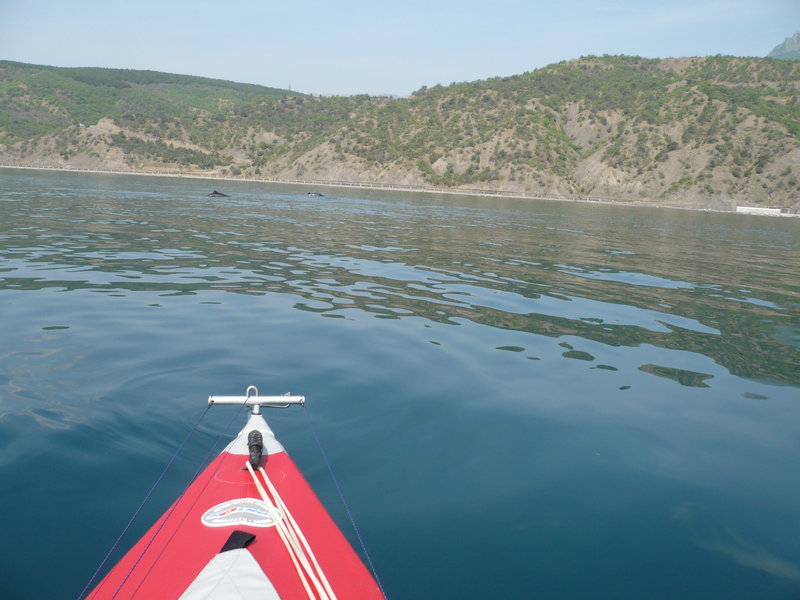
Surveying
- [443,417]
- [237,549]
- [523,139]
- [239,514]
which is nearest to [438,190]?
[523,139]

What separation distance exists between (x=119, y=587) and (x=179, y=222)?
3017cm

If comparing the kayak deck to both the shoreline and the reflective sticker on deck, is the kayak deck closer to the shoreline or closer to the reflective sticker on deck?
the reflective sticker on deck

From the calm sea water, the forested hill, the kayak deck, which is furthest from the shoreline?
the kayak deck

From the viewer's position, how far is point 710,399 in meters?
9.09

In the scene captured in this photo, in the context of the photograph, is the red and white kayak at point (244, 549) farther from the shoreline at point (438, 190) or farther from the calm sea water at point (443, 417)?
the shoreline at point (438, 190)

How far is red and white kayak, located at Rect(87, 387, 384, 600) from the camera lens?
3557 millimetres

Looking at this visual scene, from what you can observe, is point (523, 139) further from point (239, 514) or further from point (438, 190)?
point (239, 514)

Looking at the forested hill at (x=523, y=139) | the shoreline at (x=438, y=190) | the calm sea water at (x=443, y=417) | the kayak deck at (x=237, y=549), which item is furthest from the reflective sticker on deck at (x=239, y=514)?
the forested hill at (x=523, y=139)

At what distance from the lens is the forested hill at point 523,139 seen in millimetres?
124062

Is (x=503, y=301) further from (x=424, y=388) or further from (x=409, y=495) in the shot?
(x=409, y=495)

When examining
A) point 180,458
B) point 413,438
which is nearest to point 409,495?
point 413,438

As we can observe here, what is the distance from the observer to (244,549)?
3.79 metres

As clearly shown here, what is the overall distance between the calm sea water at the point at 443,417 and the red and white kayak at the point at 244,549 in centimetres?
94

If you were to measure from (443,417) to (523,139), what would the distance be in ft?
484
